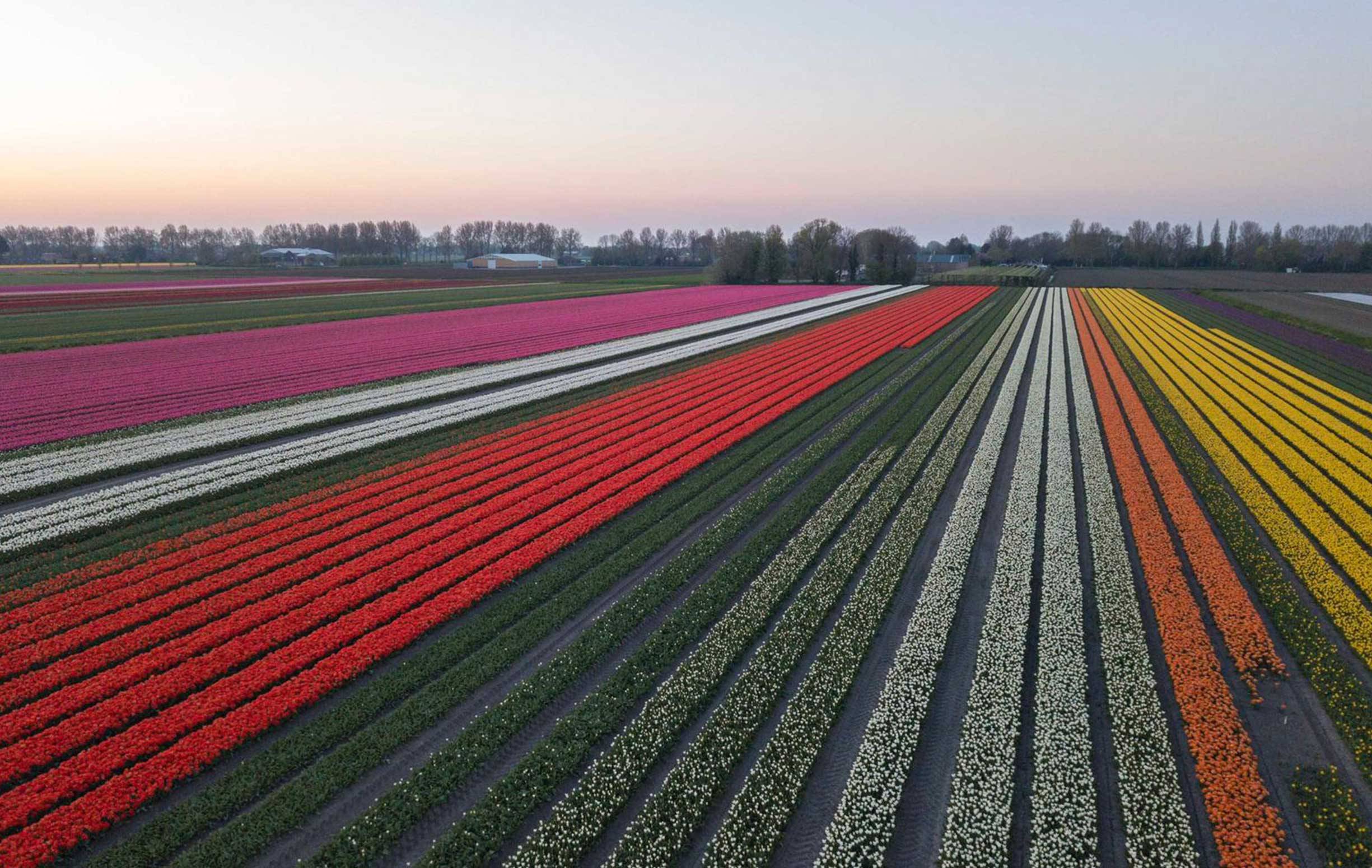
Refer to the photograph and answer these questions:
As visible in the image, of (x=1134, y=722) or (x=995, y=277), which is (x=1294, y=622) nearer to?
(x=1134, y=722)

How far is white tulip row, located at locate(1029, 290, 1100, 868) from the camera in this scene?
8.10 m

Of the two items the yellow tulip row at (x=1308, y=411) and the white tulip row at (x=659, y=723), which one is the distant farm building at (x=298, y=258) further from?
the white tulip row at (x=659, y=723)

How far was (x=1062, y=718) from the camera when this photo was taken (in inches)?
395

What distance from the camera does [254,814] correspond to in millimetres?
8305

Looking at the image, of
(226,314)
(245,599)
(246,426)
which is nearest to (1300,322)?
(246,426)

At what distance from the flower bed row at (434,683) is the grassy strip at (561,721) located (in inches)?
4.3

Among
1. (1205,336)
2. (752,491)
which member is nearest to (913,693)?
(752,491)

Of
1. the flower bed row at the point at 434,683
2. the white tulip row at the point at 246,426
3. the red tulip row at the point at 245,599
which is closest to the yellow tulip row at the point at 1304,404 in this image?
the flower bed row at the point at 434,683

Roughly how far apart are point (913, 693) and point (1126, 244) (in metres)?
194

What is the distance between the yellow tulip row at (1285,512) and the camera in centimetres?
Result: 1286

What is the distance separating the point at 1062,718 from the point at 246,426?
25.7m

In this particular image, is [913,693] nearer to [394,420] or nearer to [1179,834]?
[1179,834]

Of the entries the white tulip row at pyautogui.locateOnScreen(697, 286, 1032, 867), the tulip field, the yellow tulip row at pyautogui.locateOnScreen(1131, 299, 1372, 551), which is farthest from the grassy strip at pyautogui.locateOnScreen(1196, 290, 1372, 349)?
the white tulip row at pyautogui.locateOnScreen(697, 286, 1032, 867)

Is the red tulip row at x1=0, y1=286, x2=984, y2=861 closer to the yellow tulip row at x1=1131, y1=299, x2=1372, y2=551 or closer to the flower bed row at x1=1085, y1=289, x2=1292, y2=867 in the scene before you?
the flower bed row at x1=1085, y1=289, x2=1292, y2=867
